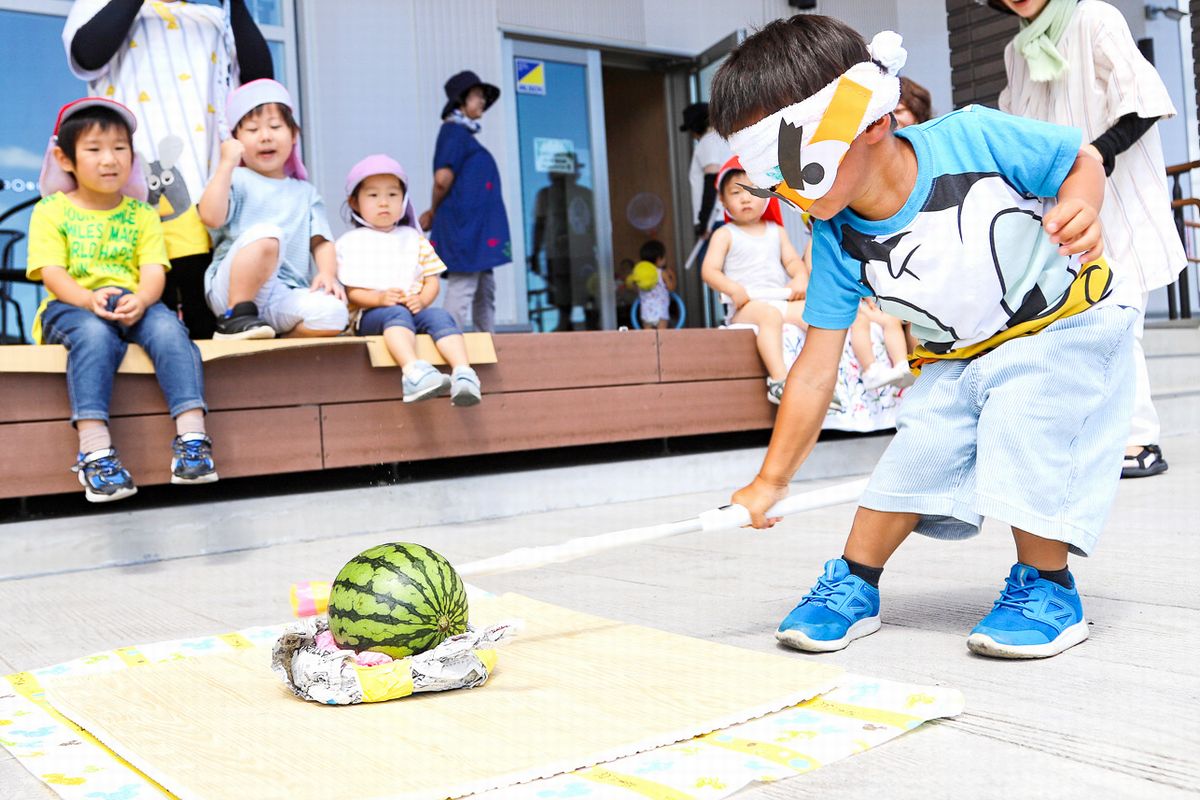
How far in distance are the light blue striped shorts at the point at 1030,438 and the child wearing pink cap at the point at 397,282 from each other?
1.82m

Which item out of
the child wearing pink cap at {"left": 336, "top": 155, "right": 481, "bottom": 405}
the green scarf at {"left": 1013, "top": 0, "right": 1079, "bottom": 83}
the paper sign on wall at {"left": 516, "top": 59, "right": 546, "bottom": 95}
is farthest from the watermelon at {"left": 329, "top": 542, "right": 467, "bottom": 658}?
the paper sign on wall at {"left": 516, "top": 59, "right": 546, "bottom": 95}

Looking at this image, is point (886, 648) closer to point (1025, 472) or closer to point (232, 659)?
Result: point (1025, 472)

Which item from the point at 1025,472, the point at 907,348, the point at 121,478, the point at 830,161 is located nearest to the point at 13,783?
the point at 830,161

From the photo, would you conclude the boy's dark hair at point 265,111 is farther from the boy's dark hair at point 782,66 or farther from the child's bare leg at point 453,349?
the boy's dark hair at point 782,66

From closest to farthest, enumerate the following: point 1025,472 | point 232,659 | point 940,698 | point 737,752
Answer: point 737,752 → point 940,698 → point 1025,472 → point 232,659

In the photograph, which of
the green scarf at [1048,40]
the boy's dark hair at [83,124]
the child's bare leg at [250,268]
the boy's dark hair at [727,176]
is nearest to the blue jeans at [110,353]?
the child's bare leg at [250,268]

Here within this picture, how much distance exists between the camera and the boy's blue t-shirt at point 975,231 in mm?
1697

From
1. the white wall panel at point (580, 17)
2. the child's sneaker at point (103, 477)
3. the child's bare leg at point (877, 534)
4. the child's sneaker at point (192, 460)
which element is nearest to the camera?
the child's bare leg at point (877, 534)

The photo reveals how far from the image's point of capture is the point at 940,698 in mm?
1366

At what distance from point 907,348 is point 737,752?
12.6 feet

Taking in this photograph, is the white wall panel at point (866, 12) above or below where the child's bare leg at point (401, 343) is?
above

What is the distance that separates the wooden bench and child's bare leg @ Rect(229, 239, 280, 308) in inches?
7.8

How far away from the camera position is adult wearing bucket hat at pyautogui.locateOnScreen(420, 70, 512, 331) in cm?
541

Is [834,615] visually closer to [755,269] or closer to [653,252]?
[755,269]
